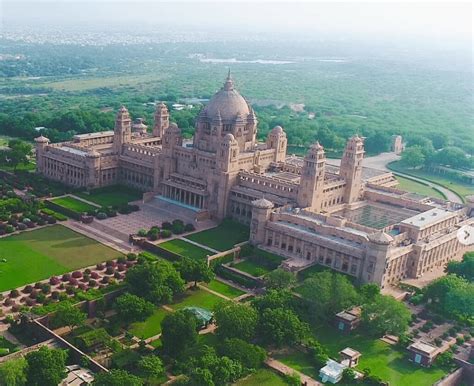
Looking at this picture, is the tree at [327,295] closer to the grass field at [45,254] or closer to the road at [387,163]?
the grass field at [45,254]

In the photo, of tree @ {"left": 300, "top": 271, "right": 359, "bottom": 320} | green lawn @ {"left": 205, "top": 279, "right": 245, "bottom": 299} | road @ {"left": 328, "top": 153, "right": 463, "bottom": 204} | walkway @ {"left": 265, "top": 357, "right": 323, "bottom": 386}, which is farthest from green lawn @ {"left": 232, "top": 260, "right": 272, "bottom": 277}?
road @ {"left": 328, "top": 153, "right": 463, "bottom": 204}

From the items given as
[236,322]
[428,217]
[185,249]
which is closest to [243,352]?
[236,322]

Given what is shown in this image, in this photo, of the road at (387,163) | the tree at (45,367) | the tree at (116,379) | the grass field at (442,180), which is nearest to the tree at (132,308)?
the tree at (45,367)

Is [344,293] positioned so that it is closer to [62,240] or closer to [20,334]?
[20,334]

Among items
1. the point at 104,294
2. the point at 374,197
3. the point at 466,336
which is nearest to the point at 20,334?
the point at 104,294

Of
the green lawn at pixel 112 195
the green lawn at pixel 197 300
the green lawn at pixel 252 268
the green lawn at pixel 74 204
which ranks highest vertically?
the green lawn at pixel 252 268

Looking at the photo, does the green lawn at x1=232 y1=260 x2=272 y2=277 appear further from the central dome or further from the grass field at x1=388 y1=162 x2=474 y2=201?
the grass field at x1=388 y1=162 x2=474 y2=201
